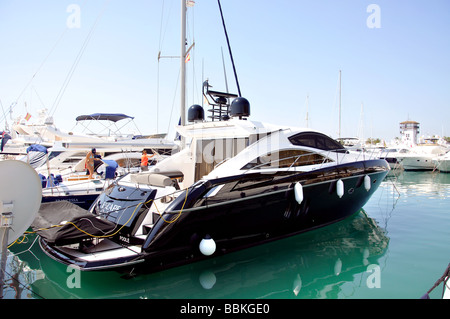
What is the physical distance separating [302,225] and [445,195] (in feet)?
35.6

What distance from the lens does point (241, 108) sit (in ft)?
22.2

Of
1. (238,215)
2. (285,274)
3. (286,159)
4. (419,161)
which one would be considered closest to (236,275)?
(285,274)

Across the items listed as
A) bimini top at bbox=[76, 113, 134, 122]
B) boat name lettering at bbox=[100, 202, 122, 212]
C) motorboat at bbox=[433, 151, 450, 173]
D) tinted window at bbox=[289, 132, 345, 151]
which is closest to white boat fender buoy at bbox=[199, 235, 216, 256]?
boat name lettering at bbox=[100, 202, 122, 212]

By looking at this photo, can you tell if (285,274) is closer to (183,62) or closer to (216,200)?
(216,200)

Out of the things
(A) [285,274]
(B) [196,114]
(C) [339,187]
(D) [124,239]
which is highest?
(B) [196,114]

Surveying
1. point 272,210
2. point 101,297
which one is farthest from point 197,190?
point 101,297

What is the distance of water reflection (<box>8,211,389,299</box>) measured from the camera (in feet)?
14.5

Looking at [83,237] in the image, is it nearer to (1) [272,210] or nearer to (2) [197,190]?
(2) [197,190]

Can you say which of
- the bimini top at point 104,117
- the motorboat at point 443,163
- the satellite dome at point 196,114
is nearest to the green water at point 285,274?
the satellite dome at point 196,114

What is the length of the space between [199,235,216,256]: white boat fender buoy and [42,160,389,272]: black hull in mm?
183

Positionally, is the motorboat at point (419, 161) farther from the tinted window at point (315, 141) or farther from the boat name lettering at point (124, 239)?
the boat name lettering at point (124, 239)

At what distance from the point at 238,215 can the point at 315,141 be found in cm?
301

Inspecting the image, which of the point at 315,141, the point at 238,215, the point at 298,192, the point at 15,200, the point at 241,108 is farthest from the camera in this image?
the point at 315,141
